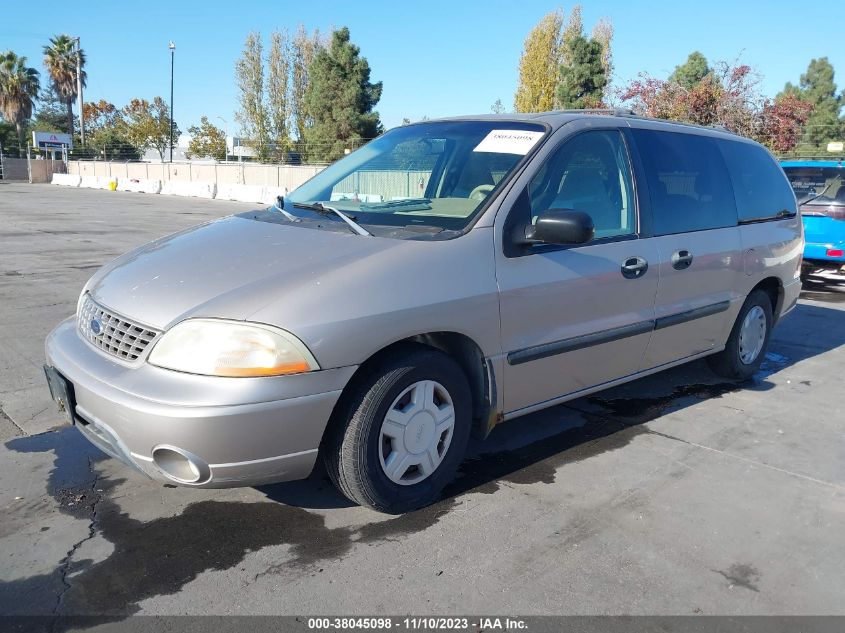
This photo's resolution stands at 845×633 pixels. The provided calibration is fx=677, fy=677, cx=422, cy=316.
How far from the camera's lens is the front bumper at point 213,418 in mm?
2500

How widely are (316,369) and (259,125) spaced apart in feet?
181

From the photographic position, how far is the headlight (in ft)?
8.34

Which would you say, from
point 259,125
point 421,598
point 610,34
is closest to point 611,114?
point 421,598

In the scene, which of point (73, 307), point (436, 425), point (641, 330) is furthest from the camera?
point (73, 307)

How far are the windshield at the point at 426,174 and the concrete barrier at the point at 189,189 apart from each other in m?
32.5

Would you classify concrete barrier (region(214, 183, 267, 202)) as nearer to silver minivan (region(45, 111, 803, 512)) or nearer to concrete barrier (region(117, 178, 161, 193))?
concrete barrier (region(117, 178, 161, 193))

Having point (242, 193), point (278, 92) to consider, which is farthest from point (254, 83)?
point (242, 193)

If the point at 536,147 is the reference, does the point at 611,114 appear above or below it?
above

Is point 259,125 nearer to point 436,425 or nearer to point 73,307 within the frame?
point 73,307

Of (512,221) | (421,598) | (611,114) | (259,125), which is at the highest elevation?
(259,125)

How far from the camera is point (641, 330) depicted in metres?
4.01

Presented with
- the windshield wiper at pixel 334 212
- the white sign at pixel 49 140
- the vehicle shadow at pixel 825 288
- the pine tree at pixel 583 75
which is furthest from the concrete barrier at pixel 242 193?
the white sign at pixel 49 140

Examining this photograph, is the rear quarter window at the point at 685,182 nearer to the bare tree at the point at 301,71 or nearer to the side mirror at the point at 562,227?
the side mirror at the point at 562,227

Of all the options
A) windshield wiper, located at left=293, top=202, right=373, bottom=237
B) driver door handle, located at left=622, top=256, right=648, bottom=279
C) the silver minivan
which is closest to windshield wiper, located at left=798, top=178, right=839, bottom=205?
the silver minivan
